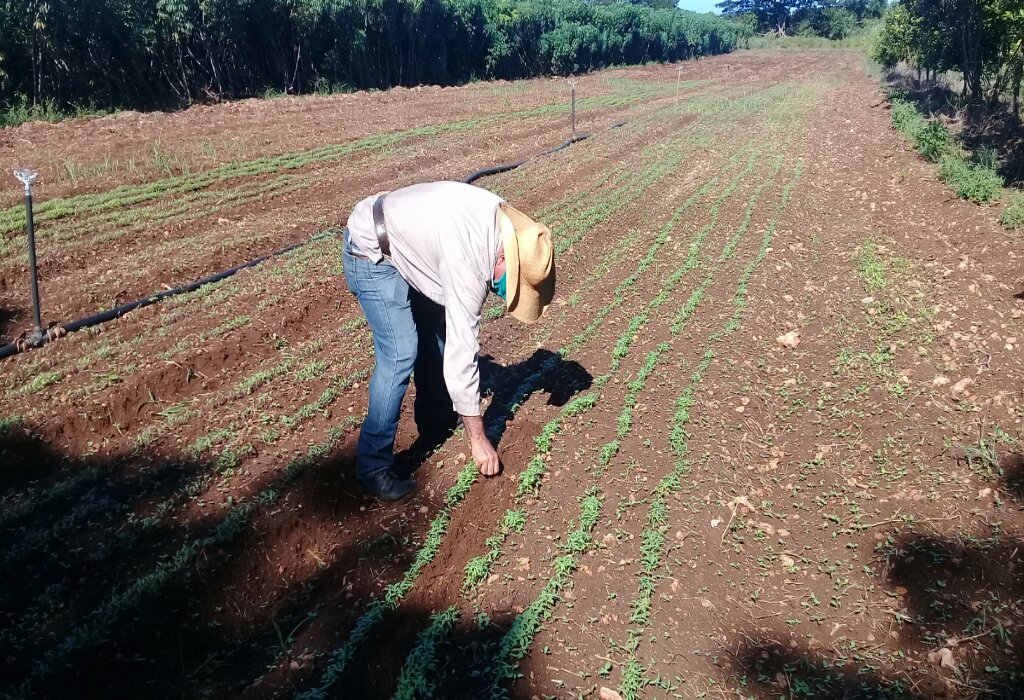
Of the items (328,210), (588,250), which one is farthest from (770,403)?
(328,210)

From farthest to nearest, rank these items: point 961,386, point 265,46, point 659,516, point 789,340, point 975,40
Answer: point 265,46 → point 975,40 → point 789,340 → point 961,386 → point 659,516

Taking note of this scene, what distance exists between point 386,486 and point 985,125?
16.6 m

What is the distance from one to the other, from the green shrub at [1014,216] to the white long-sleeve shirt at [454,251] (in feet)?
25.2

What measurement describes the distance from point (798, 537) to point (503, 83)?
30.0 meters

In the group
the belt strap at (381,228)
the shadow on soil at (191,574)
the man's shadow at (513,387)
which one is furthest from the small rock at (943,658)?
the belt strap at (381,228)

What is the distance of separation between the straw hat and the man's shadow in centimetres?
145

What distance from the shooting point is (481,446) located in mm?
3264

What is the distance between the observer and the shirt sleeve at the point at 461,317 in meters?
2.91

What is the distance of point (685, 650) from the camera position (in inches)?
113

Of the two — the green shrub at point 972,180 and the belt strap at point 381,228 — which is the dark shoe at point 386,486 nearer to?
the belt strap at point 381,228

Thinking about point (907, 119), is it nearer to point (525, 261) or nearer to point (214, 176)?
point (214, 176)

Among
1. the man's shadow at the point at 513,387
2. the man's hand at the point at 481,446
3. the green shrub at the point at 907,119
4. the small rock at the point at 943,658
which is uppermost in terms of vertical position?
the green shrub at the point at 907,119

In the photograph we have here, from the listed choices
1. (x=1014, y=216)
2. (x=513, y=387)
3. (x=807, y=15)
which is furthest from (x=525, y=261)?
(x=807, y=15)

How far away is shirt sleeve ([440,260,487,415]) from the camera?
291 cm
